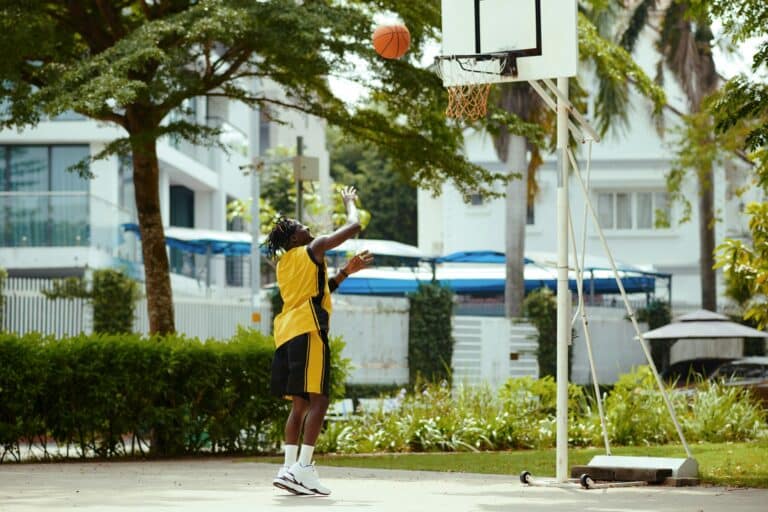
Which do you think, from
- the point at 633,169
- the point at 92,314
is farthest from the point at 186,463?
the point at 633,169

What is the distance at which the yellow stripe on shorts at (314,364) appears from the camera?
1002 cm

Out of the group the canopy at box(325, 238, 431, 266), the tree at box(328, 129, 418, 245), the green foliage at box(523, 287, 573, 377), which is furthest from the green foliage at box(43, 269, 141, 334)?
the tree at box(328, 129, 418, 245)

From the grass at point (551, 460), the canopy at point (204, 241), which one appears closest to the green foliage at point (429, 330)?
the canopy at point (204, 241)

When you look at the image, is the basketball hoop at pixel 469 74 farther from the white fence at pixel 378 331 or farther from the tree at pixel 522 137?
the white fence at pixel 378 331

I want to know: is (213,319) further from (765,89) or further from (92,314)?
(765,89)

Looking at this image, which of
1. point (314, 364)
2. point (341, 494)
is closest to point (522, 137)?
point (314, 364)

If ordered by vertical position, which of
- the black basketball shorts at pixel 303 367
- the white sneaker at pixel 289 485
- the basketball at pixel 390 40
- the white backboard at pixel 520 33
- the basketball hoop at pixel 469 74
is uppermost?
the basketball at pixel 390 40

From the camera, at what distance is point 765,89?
1195 centimetres

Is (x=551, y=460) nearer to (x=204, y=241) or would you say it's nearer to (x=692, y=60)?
(x=692, y=60)

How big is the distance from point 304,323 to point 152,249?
25.4ft

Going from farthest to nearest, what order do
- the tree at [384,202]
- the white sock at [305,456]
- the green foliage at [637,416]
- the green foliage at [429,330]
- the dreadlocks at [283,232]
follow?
the tree at [384,202] < the green foliage at [429,330] < the green foliage at [637,416] < the dreadlocks at [283,232] < the white sock at [305,456]

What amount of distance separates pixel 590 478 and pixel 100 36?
10208mm

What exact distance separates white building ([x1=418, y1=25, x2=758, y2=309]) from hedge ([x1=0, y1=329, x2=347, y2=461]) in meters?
31.2

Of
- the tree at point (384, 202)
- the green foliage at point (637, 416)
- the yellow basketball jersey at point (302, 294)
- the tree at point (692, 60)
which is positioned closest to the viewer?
the yellow basketball jersey at point (302, 294)
